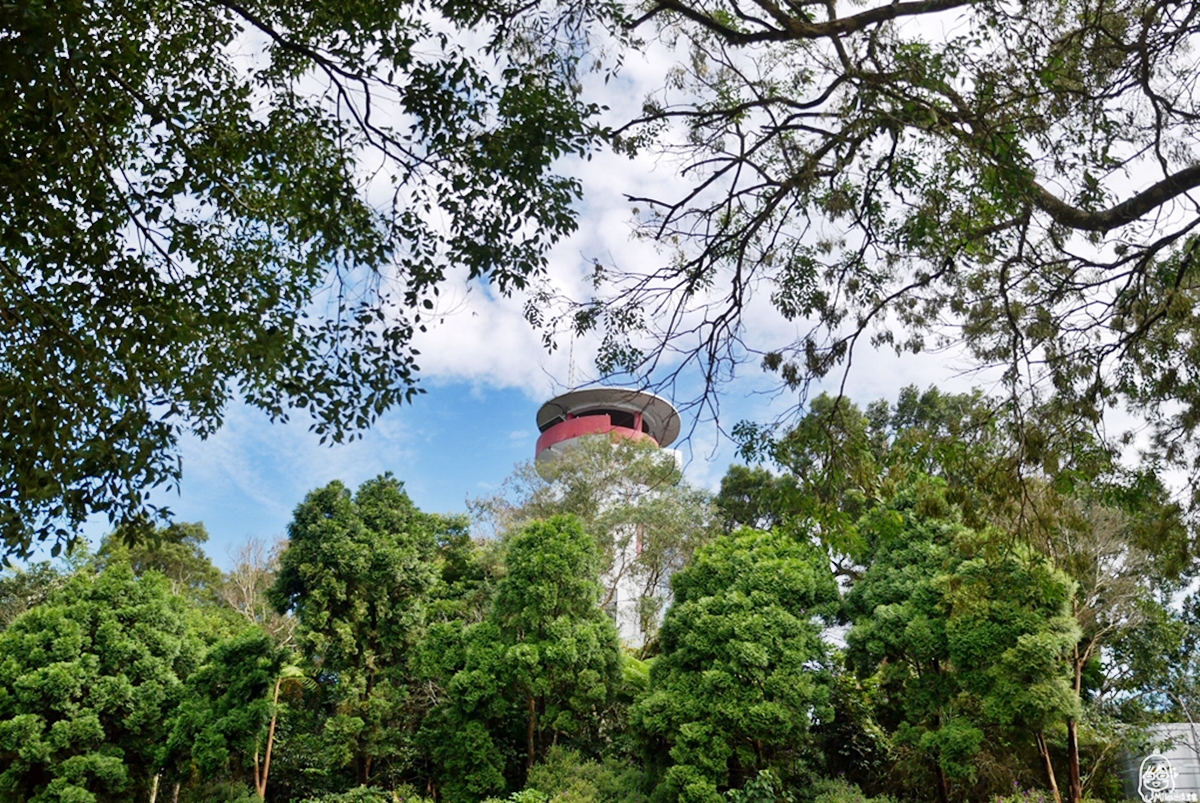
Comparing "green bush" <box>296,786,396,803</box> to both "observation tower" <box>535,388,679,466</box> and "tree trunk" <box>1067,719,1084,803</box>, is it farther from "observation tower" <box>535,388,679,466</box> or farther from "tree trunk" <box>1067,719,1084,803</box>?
"observation tower" <box>535,388,679,466</box>

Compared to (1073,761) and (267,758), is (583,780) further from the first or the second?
(1073,761)

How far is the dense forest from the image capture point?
875 centimetres

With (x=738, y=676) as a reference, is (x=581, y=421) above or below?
above

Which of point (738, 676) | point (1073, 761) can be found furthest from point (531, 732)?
point (1073, 761)

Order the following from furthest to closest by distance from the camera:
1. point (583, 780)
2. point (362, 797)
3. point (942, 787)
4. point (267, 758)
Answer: point (267, 758)
point (362, 797)
point (942, 787)
point (583, 780)

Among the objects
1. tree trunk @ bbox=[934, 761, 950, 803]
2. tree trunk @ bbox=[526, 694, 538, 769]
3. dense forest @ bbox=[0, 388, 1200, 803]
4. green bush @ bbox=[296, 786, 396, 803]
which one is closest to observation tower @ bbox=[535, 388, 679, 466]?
dense forest @ bbox=[0, 388, 1200, 803]

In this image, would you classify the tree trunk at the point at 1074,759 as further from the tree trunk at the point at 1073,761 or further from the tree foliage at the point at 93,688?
the tree foliage at the point at 93,688

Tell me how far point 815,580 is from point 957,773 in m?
2.18

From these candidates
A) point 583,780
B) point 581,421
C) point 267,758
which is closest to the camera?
point 583,780

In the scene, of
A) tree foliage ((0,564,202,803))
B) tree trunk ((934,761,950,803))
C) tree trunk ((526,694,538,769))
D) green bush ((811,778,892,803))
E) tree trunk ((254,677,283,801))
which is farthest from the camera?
tree trunk ((254,677,283,801))

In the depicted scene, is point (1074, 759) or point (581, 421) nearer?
point (1074, 759)

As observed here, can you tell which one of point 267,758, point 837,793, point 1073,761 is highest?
point 267,758

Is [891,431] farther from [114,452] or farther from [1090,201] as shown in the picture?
[114,452]

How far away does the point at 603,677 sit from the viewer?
1005 cm
